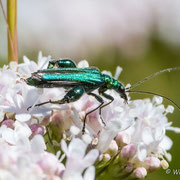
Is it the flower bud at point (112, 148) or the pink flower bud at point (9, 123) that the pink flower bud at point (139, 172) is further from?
the pink flower bud at point (9, 123)

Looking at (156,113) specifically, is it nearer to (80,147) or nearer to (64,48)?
(80,147)

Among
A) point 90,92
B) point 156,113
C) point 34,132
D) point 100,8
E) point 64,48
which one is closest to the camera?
point 34,132

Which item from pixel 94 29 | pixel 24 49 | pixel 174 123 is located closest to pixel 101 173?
pixel 174 123

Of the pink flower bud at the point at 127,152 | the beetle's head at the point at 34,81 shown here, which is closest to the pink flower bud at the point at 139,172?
the pink flower bud at the point at 127,152

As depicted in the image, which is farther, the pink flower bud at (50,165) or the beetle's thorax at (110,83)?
the beetle's thorax at (110,83)

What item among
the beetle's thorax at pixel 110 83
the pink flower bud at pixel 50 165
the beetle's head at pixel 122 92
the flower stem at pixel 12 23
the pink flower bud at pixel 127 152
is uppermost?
the flower stem at pixel 12 23
